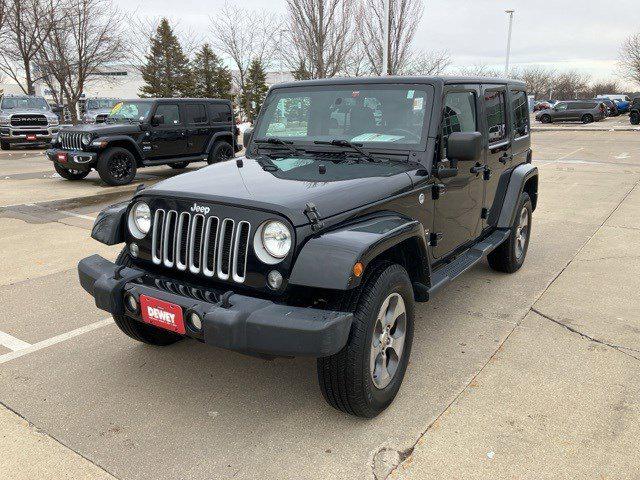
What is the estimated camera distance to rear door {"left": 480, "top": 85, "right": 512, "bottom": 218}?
182 inches

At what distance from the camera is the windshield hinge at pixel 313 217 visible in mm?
2680

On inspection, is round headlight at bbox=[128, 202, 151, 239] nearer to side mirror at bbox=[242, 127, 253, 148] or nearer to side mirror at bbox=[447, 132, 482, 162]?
side mirror at bbox=[242, 127, 253, 148]

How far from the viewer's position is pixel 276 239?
8.68 ft

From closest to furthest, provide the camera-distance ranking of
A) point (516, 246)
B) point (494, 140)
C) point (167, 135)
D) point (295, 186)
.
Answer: point (295, 186)
point (494, 140)
point (516, 246)
point (167, 135)

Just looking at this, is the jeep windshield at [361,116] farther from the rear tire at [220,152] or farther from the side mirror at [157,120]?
the rear tire at [220,152]

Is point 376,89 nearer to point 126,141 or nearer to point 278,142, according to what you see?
point 278,142

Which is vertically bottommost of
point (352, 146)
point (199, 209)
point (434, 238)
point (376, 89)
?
point (434, 238)

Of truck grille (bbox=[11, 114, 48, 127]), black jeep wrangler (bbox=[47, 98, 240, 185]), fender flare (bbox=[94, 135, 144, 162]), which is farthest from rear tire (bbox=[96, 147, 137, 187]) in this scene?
truck grille (bbox=[11, 114, 48, 127])

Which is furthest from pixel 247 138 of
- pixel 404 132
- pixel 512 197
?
pixel 512 197

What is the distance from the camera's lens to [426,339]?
13.0ft

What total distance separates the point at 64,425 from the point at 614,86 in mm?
117092

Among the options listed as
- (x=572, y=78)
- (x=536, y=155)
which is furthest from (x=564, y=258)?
(x=572, y=78)

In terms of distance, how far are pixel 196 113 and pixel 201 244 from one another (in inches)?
424

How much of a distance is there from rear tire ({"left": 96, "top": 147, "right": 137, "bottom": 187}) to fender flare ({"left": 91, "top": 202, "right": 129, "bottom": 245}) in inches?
335
